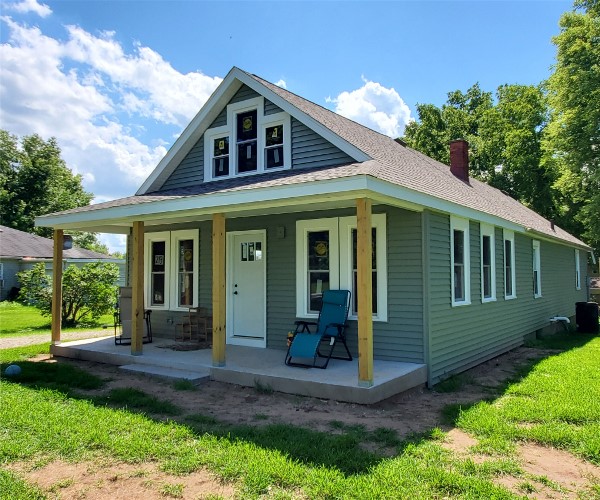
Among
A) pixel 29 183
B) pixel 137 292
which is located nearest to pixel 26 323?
pixel 137 292

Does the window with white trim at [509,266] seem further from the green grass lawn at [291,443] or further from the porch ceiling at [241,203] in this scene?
the porch ceiling at [241,203]

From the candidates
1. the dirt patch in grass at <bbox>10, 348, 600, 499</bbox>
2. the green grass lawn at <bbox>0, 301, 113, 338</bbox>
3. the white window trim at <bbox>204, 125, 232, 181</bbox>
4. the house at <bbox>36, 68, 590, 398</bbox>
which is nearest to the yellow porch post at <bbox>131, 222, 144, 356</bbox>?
the house at <bbox>36, 68, 590, 398</bbox>

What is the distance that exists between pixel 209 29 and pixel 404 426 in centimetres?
922

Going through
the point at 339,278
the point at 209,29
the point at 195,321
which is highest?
the point at 209,29

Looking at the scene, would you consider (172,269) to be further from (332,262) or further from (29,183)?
(29,183)

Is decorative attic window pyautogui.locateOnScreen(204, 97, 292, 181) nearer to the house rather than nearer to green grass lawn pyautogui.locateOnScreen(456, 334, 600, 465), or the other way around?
the house

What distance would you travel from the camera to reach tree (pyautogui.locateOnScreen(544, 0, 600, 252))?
17.1m

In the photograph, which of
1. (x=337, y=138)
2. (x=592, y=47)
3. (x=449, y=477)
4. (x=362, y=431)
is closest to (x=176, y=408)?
(x=362, y=431)

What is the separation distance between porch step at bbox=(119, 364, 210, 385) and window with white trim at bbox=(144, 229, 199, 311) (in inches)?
88.5

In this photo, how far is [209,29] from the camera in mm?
10219

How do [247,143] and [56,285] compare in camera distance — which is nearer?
[247,143]

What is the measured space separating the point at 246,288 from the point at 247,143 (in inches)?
111

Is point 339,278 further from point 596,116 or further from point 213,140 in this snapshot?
point 596,116

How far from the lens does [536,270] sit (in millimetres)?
11977
